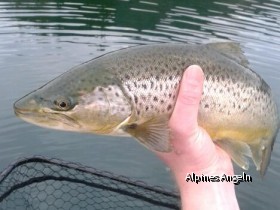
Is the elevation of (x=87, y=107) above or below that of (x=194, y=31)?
above

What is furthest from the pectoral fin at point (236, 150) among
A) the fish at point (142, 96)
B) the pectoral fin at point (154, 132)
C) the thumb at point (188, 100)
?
the pectoral fin at point (154, 132)

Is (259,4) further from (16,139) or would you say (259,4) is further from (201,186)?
(201,186)

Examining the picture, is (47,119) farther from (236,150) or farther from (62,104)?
(236,150)

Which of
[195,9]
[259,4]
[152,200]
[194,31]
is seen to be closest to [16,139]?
[152,200]

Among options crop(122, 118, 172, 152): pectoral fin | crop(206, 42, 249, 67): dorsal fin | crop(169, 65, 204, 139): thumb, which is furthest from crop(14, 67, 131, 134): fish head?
crop(206, 42, 249, 67): dorsal fin

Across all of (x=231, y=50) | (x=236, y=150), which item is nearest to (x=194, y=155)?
(x=236, y=150)

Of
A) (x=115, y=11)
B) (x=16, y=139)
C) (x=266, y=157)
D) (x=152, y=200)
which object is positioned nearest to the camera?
(x=266, y=157)

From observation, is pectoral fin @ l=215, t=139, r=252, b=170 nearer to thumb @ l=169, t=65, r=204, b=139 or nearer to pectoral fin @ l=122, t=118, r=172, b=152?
thumb @ l=169, t=65, r=204, b=139
